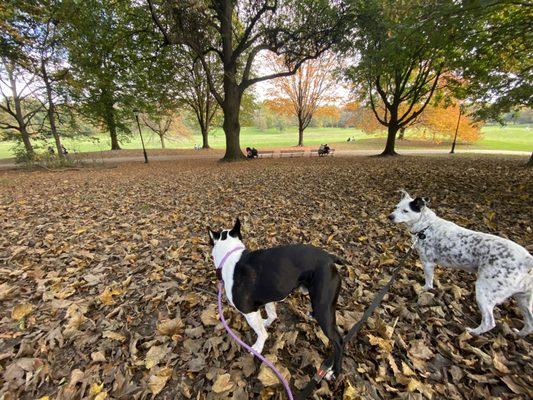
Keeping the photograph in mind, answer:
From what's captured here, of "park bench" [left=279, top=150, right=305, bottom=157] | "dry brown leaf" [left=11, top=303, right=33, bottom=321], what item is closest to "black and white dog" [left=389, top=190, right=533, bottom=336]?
"dry brown leaf" [left=11, top=303, right=33, bottom=321]

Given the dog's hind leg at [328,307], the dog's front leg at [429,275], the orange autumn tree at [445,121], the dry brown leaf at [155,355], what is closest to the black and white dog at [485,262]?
the dog's front leg at [429,275]

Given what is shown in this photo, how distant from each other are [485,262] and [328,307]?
6.64 ft

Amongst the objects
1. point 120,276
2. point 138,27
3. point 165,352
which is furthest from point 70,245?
point 138,27

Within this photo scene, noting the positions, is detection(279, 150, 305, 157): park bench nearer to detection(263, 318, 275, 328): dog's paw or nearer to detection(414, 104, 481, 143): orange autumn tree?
detection(414, 104, 481, 143): orange autumn tree

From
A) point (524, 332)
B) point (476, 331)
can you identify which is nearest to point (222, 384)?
point (476, 331)

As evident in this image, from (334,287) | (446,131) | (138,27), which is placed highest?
(138,27)

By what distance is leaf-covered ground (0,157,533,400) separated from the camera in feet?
7.39

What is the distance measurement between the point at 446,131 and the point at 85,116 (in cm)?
4564

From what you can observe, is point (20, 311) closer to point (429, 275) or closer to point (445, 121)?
point (429, 275)

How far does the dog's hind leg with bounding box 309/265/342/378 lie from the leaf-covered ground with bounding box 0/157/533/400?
0.29 meters

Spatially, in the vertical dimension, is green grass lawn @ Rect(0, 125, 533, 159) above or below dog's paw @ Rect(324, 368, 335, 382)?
above

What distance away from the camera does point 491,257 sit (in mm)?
2627

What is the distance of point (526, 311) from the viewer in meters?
2.60

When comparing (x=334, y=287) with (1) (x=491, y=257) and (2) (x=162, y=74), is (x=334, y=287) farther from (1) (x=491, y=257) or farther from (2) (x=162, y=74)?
(2) (x=162, y=74)
